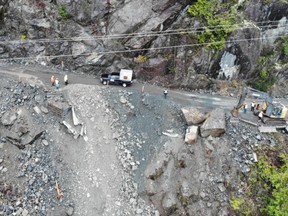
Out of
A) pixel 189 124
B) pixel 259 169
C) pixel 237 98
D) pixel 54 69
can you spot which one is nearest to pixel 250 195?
pixel 259 169

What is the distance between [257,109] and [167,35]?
453 inches

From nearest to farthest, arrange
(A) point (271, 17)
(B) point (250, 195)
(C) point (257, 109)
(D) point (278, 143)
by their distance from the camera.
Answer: (B) point (250, 195), (D) point (278, 143), (C) point (257, 109), (A) point (271, 17)

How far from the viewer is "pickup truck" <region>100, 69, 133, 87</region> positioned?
3228cm

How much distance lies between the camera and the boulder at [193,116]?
1172 inches

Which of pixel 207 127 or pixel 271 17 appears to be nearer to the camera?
pixel 207 127

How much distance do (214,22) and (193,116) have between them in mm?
10317

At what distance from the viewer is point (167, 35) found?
33.4 meters

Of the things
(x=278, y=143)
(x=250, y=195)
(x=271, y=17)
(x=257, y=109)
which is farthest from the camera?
(x=271, y=17)

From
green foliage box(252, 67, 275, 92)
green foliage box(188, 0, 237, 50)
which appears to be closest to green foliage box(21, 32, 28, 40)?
green foliage box(188, 0, 237, 50)

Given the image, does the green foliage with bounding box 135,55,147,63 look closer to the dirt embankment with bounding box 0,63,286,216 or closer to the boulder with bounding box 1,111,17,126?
the dirt embankment with bounding box 0,63,286,216

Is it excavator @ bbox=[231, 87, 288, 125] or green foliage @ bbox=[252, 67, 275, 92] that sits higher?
green foliage @ bbox=[252, 67, 275, 92]

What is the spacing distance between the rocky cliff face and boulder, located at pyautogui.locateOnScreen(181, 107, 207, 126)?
5.10 metres

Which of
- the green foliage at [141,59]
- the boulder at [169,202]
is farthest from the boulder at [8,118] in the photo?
the boulder at [169,202]

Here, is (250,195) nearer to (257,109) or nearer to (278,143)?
(278,143)
